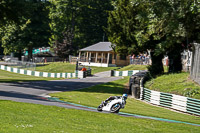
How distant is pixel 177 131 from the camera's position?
12.3 meters

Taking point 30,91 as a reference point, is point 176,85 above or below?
above

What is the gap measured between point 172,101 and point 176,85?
9.82 ft

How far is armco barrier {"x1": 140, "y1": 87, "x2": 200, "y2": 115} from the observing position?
65.1 feet

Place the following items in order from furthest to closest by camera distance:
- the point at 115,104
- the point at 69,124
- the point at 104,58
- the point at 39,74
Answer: the point at 104,58, the point at 39,74, the point at 115,104, the point at 69,124

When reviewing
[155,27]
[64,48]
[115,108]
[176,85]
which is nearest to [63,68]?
[64,48]

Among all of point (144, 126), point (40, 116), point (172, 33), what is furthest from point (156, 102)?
point (40, 116)

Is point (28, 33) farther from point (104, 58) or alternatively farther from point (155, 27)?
point (155, 27)

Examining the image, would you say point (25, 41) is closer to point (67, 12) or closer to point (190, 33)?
point (67, 12)

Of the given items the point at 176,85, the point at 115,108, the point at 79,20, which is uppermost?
the point at 79,20

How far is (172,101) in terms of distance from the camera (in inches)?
861

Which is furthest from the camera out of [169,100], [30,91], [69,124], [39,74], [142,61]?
[39,74]

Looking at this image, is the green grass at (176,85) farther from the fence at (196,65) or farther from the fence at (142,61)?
the fence at (142,61)

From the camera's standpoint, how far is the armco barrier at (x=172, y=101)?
65.1 feet

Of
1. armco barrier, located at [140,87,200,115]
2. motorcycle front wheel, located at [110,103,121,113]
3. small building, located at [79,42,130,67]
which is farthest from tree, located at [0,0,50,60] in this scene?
motorcycle front wheel, located at [110,103,121,113]
